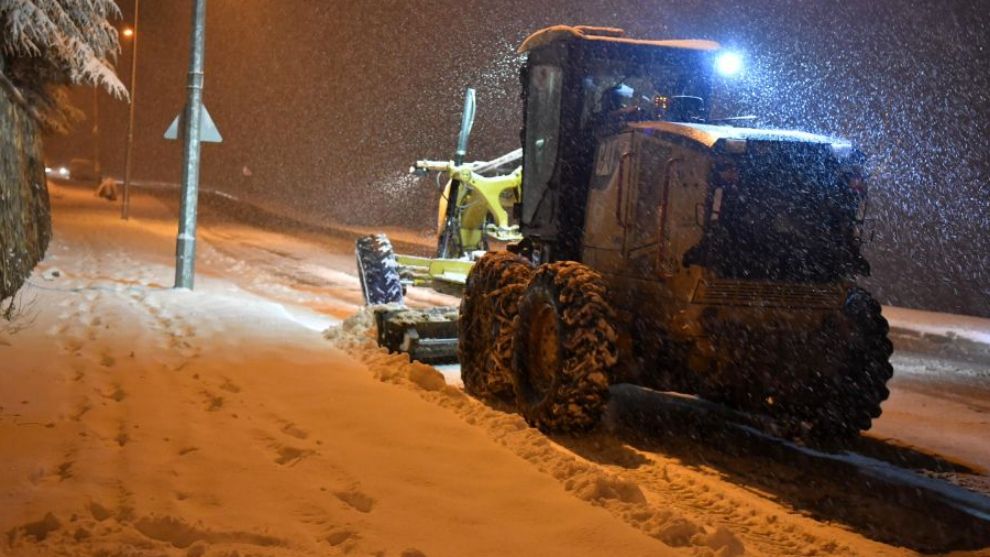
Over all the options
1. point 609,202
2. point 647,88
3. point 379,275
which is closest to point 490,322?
point 609,202

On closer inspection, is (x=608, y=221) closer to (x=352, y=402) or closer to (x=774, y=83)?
(x=352, y=402)

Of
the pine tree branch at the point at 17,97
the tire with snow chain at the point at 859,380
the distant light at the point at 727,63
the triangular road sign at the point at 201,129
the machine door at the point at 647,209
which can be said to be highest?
the distant light at the point at 727,63

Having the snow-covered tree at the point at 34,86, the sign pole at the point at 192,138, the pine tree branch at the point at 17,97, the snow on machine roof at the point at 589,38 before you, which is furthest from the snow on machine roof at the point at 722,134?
the pine tree branch at the point at 17,97

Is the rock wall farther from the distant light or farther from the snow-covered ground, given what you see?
the distant light

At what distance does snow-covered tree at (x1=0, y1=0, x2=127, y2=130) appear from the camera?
557 inches

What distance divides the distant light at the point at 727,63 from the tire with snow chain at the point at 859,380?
9.10 ft

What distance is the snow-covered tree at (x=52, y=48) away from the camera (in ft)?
46.4

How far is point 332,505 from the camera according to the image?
5.07 metres

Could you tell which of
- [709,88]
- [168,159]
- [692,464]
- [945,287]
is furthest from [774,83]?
[168,159]

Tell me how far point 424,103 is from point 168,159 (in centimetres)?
4877

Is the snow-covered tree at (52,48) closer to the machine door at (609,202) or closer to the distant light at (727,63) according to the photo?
the machine door at (609,202)

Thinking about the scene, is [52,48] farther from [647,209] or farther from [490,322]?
[647,209]

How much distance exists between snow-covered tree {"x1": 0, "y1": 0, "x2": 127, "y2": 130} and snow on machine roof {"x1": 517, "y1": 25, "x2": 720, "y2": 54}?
796cm

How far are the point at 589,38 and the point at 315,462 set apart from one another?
526cm
